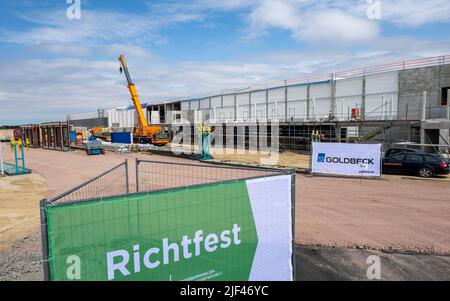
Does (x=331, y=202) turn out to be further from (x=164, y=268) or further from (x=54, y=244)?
(x=54, y=244)

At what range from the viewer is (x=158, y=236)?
12.6 ft

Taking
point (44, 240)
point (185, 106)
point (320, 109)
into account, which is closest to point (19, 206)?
point (44, 240)

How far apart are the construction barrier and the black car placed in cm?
1574

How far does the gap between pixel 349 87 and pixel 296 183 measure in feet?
68.9

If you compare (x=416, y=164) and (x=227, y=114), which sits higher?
(x=227, y=114)

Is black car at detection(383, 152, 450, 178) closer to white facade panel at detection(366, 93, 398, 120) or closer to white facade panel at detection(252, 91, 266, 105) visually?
white facade panel at detection(366, 93, 398, 120)

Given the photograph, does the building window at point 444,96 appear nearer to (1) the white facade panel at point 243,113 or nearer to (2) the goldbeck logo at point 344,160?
(2) the goldbeck logo at point 344,160

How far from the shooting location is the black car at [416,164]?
1716cm

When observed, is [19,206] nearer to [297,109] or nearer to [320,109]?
[320,109]

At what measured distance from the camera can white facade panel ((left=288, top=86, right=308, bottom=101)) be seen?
37.2 metres


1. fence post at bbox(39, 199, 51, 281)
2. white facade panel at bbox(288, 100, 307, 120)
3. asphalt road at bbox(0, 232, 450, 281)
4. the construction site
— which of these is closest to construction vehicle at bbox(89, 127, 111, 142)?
the construction site

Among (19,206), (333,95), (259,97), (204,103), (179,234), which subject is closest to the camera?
(179,234)

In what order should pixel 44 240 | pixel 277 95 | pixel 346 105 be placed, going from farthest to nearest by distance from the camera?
pixel 277 95
pixel 346 105
pixel 44 240

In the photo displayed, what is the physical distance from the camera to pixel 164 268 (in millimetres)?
3871
